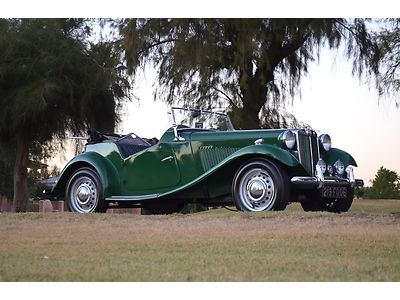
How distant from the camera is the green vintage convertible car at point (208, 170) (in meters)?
7.18

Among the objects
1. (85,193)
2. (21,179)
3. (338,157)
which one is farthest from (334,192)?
(21,179)

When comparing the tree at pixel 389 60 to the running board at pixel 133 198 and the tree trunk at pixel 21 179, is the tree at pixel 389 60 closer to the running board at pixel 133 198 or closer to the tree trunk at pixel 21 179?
the running board at pixel 133 198

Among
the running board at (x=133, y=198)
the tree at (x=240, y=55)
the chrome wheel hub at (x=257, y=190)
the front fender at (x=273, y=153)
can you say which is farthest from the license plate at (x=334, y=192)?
the running board at (x=133, y=198)

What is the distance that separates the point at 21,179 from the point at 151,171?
176 cm

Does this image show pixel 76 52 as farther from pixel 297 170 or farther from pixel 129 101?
pixel 297 170

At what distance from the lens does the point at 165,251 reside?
573 centimetres

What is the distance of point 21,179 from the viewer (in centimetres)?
873

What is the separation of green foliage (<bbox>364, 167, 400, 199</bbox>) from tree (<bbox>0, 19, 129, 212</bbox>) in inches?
111

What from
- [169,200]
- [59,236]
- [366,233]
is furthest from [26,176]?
[366,233]

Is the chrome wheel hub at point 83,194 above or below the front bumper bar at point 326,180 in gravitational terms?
below

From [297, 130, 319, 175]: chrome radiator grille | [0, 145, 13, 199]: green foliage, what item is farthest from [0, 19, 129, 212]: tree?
[297, 130, 319, 175]: chrome radiator grille

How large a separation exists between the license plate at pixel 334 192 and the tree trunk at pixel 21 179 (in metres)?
3.37

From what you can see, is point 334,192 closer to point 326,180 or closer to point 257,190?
point 326,180

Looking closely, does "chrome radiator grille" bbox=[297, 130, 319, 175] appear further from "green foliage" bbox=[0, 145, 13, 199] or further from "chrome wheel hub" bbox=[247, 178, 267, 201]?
"green foliage" bbox=[0, 145, 13, 199]
